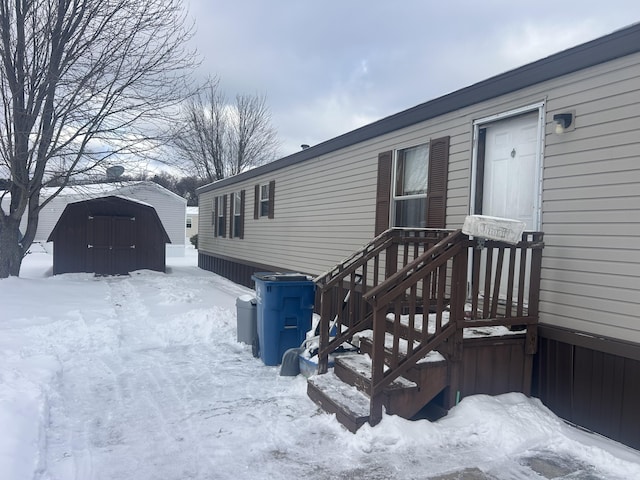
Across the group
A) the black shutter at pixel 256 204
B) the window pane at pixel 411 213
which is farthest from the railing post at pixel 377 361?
the black shutter at pixel 256 204

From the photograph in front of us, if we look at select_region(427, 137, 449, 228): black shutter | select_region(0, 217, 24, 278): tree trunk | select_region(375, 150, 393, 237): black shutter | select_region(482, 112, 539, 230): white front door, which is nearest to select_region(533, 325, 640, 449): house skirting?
select_region(482, 112, 539, 230): white front door

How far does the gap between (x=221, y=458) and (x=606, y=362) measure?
3.12 m

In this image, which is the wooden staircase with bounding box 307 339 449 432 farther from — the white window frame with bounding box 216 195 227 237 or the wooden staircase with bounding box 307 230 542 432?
the white window frame with bounding box 216 195 227 237

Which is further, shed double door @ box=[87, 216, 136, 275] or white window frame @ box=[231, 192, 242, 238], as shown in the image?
shed double door @ box=[87, 216, 136, 275]

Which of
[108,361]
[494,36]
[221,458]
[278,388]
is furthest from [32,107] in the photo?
[494,36]

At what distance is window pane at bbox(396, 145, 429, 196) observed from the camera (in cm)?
614

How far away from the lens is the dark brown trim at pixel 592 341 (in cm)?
351

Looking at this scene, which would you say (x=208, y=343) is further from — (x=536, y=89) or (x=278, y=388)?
(x=536, y=89)

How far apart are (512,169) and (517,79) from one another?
2.97ft

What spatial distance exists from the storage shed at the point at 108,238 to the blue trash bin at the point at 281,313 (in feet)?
34.7

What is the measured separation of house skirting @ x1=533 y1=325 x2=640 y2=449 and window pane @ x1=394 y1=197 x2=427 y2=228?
2.29 m

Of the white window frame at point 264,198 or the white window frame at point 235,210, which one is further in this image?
the white window frame at point 235,210

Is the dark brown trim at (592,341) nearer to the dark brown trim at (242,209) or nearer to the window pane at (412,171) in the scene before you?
the window pane at (412,171)

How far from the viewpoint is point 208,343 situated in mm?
6605
